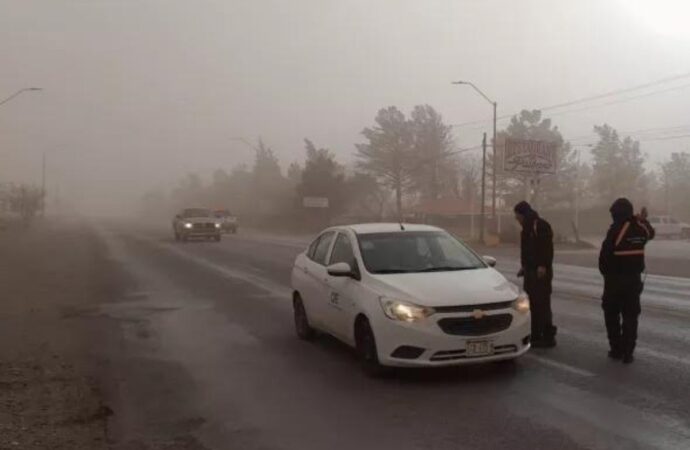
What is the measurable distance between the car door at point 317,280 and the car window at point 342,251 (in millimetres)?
160

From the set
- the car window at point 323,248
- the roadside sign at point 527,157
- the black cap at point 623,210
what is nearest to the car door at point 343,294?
the car window at point 323,248

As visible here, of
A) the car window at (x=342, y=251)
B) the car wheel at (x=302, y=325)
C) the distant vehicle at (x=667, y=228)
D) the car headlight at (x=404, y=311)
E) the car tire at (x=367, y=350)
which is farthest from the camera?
the distant vehicle at (x=667, y=228)

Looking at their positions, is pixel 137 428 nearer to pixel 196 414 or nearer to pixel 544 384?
pixel 196 414

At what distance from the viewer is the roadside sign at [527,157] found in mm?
42156

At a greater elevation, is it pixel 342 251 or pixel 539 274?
pixel 342 251

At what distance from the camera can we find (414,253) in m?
8.36

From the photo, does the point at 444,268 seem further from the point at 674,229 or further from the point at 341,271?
the point at 674,229

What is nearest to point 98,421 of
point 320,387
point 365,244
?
point 320,387

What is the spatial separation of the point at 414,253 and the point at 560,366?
6.35 feet

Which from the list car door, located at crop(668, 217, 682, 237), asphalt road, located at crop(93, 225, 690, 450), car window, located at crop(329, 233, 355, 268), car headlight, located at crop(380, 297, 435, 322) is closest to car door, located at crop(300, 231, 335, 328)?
car window, located at crop(329, 233, 355, 268)

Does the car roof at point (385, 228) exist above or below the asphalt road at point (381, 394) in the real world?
above

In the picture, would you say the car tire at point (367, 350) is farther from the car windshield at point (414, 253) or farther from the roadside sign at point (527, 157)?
the roadside sign at point (527, 157)

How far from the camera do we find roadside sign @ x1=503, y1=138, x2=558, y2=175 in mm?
42156

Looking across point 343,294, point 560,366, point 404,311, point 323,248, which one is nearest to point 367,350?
point 404,311
